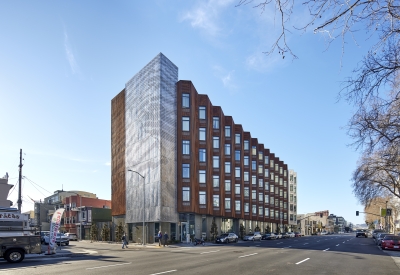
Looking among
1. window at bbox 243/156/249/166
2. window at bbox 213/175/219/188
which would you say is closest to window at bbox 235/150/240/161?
window at bbox 243/156/249/166

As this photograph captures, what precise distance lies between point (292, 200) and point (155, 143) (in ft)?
259

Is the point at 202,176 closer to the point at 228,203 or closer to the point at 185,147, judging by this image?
the point at 185,147

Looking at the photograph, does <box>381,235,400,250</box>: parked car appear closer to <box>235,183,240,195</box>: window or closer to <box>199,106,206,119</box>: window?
<box>199,106,206,119</box>: window

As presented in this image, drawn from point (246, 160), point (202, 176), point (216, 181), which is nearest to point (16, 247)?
point (202, 176)

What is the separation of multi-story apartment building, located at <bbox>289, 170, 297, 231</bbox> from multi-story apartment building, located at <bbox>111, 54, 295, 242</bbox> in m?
47.6

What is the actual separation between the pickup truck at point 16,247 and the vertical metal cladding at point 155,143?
25.3 m

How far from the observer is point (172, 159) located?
52406 millimetres

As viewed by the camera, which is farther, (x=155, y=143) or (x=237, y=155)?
(x=237, y=155)

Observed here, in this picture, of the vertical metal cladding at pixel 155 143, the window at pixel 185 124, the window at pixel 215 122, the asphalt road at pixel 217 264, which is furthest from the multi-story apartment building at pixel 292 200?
the asphalt road at pixel 217 264

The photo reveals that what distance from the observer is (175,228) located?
2057 inches

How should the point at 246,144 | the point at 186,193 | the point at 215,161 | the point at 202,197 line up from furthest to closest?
the point at 246,144 → the point at 215,161 → the point at 202,197 → the point at 186,193

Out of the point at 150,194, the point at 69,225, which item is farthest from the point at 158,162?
the point at 69,225

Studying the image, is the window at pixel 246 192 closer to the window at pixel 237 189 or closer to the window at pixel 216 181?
the window at pixel 237 189

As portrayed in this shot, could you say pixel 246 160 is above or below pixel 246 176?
above
